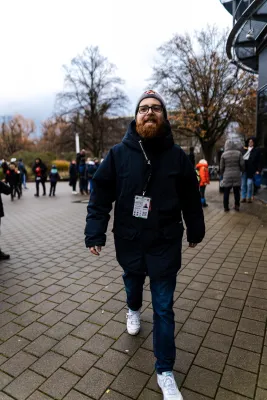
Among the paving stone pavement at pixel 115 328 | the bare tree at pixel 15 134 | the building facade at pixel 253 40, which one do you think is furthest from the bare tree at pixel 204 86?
the bare tree at pixel 15 134

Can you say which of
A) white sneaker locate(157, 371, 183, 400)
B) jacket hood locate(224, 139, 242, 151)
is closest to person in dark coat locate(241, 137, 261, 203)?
jacket hood locate(224, 139, 242, 151)

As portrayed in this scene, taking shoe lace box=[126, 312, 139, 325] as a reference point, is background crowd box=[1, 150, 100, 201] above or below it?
above

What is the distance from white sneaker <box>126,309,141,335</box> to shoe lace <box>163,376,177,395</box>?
0.72m

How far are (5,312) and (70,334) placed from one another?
35.9 inches

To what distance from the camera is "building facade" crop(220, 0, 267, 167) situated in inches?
316

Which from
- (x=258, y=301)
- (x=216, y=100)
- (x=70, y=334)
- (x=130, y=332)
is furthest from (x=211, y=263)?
(x=216, y=100)

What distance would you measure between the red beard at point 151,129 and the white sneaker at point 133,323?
1644 millimetres

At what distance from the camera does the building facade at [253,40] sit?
8.02 m

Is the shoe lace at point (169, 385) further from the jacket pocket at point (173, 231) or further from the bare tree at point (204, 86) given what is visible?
the bare tree at point (204, 86)

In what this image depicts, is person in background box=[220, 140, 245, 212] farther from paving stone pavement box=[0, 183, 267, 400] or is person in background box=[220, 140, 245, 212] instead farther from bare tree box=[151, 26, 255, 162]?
bare tree box=[151, 26, 255, 162]

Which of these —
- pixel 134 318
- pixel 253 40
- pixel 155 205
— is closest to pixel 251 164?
pixel 253 40

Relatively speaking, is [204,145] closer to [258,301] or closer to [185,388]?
[258,301]

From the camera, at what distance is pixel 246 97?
19.6 meters

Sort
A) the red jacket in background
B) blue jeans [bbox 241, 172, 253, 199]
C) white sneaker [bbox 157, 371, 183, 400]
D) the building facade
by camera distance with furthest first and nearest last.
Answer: blue jeans [bbox 241, 172, 253, 199]
the red jacket in background
the building facade
white sneaker [bbox 157, 371, 183, 400]
